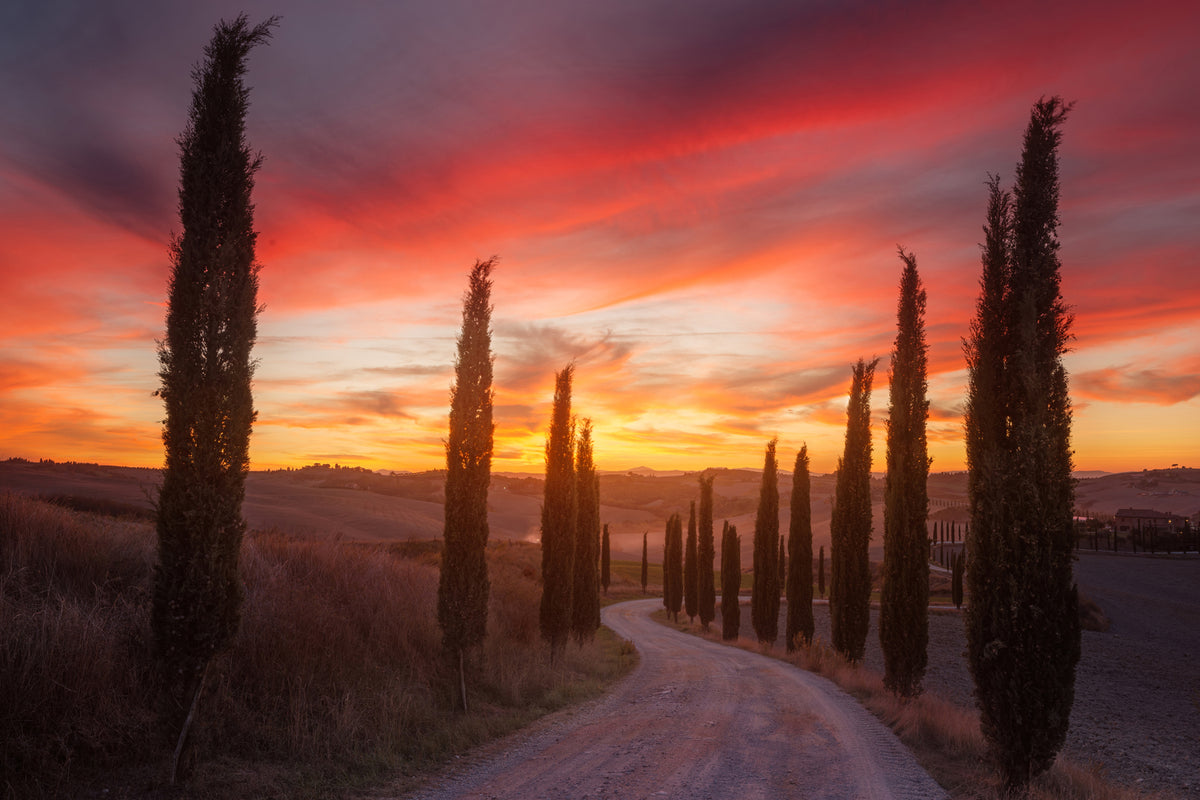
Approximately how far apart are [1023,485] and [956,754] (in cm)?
481

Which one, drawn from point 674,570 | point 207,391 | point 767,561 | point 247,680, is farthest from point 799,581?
point 207,391

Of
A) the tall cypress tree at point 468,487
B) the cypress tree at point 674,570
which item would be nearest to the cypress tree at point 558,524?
the tall cypress tree at point 468,487

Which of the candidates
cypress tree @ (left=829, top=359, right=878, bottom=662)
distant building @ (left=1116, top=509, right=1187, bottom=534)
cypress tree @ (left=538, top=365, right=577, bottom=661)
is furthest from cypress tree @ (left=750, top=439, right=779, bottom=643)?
distant building @ (left=1116, top=509, right=1187, bottom=534)

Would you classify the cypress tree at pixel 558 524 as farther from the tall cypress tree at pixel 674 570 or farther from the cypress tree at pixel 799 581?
the tall cypress tree at pixel 674 570

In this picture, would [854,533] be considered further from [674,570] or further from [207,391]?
[674,570]

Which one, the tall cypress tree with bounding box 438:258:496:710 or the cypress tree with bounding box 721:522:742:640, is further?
the cypress tree with bounding box 721:522:742:640

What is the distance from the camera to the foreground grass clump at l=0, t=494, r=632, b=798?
7.16 metres

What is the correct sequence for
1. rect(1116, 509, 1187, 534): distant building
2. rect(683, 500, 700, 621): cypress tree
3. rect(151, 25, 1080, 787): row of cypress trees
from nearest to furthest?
rect(151, 25, 1080, 787): row of cypress trees → rect(683, 500, 700, 621): cypress tree → rect(1116, 509, 1187, 534): distant building

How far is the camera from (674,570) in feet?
164

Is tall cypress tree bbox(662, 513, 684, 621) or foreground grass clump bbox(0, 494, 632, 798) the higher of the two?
foreground grass clump bbox(0, 494, 632, 798)

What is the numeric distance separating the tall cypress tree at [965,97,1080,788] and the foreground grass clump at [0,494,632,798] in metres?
7.58

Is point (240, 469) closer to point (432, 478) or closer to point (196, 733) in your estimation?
point (196, 733)

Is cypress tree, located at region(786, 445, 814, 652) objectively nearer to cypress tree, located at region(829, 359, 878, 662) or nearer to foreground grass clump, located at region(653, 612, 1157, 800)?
cypress tree, located at region(829, 359, 878, 662)

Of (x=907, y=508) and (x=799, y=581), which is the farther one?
(x=799, y=581)
